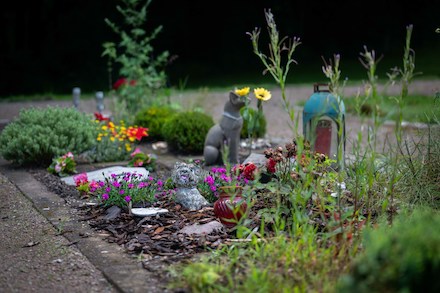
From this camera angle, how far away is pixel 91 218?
4.30 meters

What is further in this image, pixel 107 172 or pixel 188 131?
pixel 188 131

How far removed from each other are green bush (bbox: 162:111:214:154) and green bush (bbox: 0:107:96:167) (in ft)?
3.29

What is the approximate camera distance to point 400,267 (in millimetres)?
2047

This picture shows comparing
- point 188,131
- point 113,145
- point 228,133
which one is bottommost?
Answer: point 113,145

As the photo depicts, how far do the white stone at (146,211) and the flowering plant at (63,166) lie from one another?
186 centimetres

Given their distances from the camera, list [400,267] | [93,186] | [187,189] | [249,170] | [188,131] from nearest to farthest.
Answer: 1. [400,267]
2. [249,170]
3. [187,189]
4. [93,186]
5. [188,131]

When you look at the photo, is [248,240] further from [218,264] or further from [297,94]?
[297,94]

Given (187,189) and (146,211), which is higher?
(187,189)

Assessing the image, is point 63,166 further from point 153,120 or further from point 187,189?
point 153,120

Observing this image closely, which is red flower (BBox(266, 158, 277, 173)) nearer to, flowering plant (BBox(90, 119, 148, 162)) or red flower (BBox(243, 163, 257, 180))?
red flower (BBox(243, 163, 257, 180))

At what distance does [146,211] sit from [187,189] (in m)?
→ 0.38

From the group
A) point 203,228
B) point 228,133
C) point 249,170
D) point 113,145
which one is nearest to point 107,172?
point 113,145

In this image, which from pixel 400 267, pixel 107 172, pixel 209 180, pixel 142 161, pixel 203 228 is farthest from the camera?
pixel 142 161

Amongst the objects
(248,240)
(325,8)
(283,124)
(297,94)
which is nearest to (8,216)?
(248,240)
